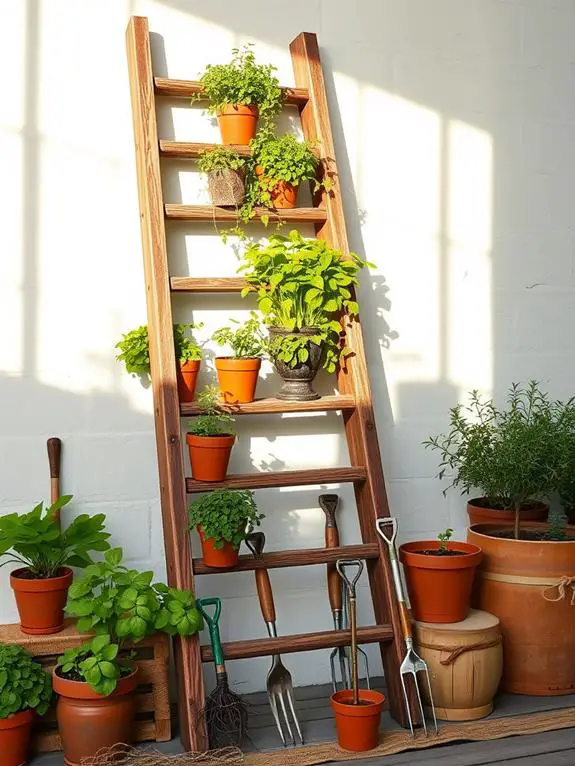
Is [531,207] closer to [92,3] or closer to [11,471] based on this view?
[92,3]

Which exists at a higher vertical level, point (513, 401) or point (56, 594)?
point (513, 401)

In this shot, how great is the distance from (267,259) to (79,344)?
64cm

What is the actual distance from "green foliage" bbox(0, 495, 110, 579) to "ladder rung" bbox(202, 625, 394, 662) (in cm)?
45

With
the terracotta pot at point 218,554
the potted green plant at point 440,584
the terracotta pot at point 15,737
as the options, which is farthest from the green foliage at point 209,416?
the terracotta pot at point 15,737

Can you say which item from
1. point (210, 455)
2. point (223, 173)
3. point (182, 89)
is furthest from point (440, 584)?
point (182, 89)

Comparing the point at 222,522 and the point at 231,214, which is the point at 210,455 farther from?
the point at 231,214

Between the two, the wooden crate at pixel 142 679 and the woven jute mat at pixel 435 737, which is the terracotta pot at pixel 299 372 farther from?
the woven jute mat at pixel 435 737

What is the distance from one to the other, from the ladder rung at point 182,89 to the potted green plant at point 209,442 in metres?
0.96

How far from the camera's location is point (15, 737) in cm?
261

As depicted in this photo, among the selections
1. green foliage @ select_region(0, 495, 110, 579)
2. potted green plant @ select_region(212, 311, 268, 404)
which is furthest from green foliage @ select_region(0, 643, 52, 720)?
potted green plant @ select_region(212, 311, 268, 404)

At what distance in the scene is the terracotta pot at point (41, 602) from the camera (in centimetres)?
277

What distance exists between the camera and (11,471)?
2994 millimetres

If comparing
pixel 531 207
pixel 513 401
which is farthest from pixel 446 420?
pixel 531 207

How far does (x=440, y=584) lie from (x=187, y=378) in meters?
0.99
